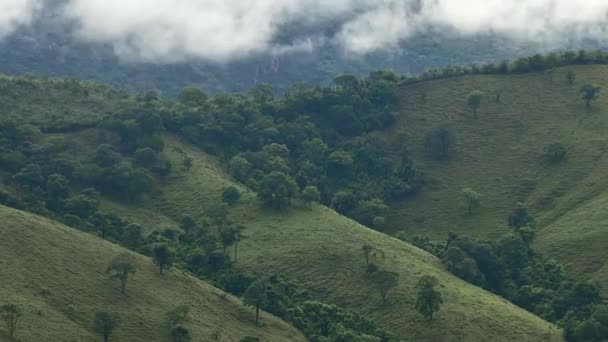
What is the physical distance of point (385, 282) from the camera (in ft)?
406

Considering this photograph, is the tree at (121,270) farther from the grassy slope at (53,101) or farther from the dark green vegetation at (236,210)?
the grassy slope at (53,101)

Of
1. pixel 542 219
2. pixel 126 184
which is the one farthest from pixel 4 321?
pixel 542 219

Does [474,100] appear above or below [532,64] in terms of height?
below

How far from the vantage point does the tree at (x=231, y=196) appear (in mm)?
147625

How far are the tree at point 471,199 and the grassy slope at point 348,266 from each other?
19.7 m

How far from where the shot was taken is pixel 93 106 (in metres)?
177

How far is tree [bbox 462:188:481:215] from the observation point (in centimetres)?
15488

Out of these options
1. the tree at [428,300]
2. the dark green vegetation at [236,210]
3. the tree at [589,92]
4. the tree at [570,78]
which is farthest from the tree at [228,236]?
the tree at [570,78]

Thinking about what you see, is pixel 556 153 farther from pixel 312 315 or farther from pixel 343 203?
pixel 312 315

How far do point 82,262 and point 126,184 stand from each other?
36832 millimetres

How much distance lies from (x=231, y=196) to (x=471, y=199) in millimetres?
35447

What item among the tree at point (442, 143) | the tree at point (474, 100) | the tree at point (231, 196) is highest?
the tree at point (474, 100)

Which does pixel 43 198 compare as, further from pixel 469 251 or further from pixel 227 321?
pixel 469 251

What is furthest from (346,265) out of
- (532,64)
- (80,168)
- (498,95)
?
(532,64)
